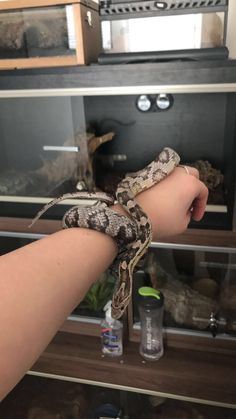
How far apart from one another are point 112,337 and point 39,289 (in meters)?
1.04

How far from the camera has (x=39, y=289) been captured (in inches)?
25.3

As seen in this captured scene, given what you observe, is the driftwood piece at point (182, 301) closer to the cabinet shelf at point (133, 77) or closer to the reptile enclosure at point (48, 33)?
the cabinet shelf at point (133, 77)

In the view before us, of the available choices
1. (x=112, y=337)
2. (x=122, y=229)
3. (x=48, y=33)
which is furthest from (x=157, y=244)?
(x=48, y=33)

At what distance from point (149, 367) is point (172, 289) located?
0.35 meters

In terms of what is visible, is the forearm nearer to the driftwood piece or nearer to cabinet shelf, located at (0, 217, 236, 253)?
cabinet shelf, located at (0, 217, 236, 253)

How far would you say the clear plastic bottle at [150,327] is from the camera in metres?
1.53

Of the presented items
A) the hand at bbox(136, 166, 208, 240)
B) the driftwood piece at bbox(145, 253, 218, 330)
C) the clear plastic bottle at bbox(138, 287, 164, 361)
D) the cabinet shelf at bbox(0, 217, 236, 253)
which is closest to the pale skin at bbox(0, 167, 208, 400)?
the hand at bbox(136, 166, 208, 240)

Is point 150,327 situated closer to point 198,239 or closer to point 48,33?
point 198,239

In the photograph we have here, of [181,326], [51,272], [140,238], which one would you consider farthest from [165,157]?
[181,326]

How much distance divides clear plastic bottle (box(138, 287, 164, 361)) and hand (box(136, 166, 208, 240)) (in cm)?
53

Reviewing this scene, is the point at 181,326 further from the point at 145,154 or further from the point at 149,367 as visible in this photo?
the point at 145,154

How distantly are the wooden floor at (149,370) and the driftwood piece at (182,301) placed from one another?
0.44ft

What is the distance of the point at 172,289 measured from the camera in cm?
167

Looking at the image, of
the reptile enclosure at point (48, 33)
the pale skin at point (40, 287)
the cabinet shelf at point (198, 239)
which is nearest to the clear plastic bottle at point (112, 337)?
the cabinet shelf at point (198, 239)
